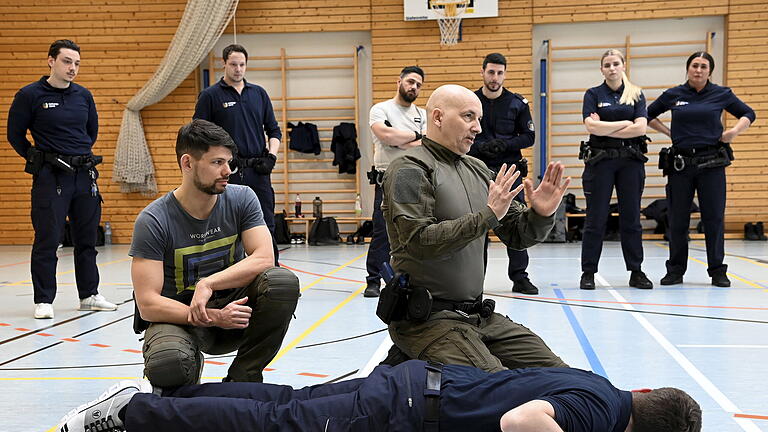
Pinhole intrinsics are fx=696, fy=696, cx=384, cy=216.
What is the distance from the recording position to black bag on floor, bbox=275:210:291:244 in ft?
37.0

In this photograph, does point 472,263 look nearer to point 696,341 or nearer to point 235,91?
point 696,341

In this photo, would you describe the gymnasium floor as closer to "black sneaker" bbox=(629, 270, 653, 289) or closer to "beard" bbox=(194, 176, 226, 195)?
"black sneaker" bbox=(629, 270, 653, 289)

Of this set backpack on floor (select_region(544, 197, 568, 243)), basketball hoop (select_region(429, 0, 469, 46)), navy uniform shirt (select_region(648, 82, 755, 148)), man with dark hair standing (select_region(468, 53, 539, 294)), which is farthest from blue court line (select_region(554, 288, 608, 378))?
basketball hoop (select_region(429, 0, 469, 46))

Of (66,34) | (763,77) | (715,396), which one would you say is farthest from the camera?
(66,34)

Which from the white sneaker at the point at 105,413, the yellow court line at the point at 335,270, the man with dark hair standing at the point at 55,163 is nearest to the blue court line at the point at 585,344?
the white sneaker at the point at 105,413

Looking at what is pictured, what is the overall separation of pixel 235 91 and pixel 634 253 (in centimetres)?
364

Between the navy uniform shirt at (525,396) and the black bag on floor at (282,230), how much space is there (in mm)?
9175

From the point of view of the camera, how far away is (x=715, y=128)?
598 centimetres

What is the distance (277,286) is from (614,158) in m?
3.96

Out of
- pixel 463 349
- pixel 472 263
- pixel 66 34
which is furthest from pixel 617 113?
pixel 66 34

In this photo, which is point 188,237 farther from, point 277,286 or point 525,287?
point 525,287

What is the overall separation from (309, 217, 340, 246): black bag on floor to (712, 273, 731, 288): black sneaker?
627 cm

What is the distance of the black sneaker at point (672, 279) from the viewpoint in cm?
618

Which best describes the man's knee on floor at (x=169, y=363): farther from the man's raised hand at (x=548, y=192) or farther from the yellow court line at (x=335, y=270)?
the yellow court line at (x=335, y=270)
